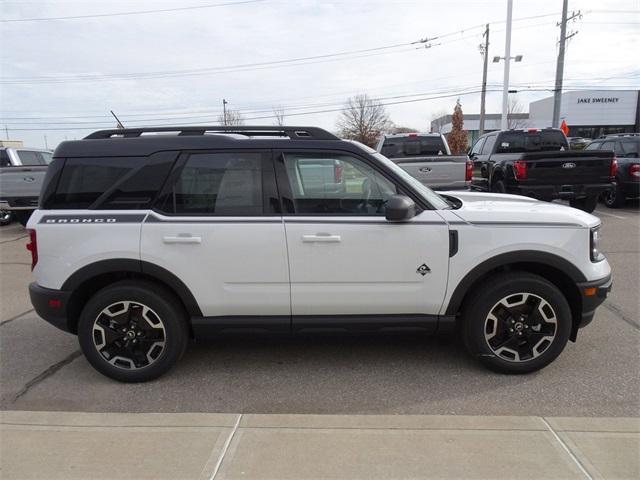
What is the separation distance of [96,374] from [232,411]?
4.35ft

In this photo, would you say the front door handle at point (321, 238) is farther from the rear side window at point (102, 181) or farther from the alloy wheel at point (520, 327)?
the alloy wheel at point (520, 327)

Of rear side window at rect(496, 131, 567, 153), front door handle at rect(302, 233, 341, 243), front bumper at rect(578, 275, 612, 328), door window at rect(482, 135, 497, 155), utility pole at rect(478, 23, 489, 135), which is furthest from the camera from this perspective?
utility pole at rect(478, 23, 489, 135)

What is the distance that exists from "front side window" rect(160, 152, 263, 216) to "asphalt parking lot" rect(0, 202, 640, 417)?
1049mm

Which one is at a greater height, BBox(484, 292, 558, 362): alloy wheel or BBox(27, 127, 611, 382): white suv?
BBox(27, 127, 611, 382): white suv

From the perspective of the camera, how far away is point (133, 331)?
11.9ft

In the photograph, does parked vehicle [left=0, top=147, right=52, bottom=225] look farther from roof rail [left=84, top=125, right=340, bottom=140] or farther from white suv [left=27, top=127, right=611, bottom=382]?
white suv [left=27, top=127, right=611, bottom=382]

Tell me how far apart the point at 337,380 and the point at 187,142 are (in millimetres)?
2112

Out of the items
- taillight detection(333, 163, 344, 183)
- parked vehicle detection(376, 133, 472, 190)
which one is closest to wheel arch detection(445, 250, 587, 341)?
taillight detection(333, 163, 344, 183)

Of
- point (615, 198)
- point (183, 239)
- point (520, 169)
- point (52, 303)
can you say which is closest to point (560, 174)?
point (520, 169)

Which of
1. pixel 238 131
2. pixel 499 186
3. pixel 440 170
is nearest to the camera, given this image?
pixel 238 131

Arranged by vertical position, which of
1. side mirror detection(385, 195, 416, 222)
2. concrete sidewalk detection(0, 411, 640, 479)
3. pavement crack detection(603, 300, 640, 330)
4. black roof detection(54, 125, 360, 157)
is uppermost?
black roof detection(54, 125, 360, 157)

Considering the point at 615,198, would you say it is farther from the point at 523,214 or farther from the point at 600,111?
the point at 600,111

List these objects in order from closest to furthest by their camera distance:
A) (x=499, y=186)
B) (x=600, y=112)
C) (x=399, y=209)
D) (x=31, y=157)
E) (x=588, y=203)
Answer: (x=399, y=209)
(x=588, y=203)
(x=499, y=186)
(x=31, y=157)
(x=600, y=112)

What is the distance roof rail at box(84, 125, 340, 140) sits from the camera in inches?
145
